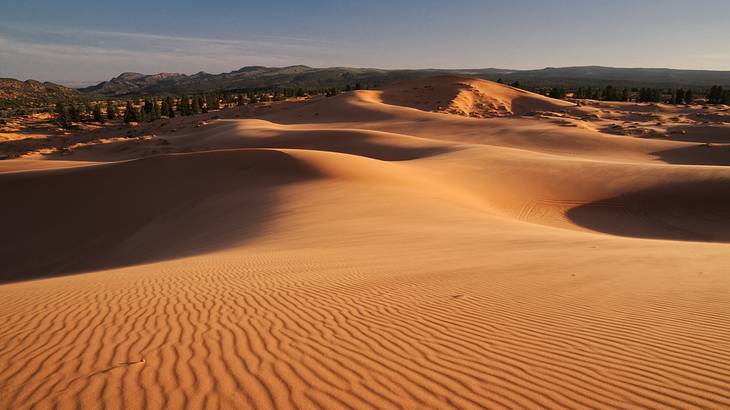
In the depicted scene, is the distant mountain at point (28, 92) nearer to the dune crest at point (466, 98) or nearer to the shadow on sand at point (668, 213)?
the dune crest at point (466, 98)

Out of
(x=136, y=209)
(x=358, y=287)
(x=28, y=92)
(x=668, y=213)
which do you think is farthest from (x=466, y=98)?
(x=28, y=92)

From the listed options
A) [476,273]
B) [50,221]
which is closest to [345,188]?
[476,273]

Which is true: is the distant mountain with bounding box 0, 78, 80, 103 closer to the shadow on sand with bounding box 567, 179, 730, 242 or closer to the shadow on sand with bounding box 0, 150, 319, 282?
the shadow on sand with bounding box 0, 150, 319, 282

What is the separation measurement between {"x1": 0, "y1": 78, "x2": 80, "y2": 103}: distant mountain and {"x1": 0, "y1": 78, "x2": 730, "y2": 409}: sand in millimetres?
112028

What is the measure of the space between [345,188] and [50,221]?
11.1 meters

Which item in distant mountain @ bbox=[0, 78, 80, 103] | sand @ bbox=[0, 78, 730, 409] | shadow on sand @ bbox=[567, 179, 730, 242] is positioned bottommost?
shadow on sand @ bbox=[567, 179, 730, 242]

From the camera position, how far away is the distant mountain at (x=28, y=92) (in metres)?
106

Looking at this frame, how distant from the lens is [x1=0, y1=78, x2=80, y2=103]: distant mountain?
106 meters

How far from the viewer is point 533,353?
12.5ft

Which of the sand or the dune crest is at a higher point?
the dune crest

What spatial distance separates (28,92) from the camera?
394 feet

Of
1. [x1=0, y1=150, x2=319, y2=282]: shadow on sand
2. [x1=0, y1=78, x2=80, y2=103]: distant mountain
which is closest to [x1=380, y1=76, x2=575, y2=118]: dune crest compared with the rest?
[x1=0, y1=150, x2=319, y2=282]: shadow on sand

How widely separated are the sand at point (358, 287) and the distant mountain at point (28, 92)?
368ft

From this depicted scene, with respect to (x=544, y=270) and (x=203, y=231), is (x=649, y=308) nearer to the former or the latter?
(x=544, y=270)
